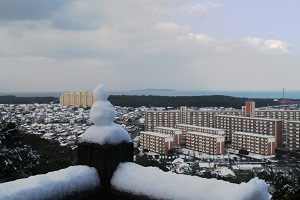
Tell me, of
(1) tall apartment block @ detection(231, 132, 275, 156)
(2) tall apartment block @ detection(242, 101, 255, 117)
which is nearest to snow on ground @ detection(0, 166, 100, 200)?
(1) tall apartment block @ detection(231, 132, 275, 156)

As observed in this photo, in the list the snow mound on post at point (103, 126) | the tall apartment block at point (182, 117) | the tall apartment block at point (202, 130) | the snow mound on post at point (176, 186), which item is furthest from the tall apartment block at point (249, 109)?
the snow mound on post at point (176, 186)

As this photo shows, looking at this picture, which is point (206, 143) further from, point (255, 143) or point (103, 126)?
point (103, 126)

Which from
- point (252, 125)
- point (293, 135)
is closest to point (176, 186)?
point (293, 135)

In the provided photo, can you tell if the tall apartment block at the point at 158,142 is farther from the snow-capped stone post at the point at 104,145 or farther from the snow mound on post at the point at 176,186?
the snow mound on post at the point at 176,186

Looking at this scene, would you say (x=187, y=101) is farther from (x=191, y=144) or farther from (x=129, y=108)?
(x=191, y=144)

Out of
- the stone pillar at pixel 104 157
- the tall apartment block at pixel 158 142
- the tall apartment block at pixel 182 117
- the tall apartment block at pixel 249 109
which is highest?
the stone pillar at pixel 104 157
